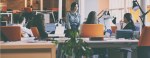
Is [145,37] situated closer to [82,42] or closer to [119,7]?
[82,42]

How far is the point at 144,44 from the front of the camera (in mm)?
4062

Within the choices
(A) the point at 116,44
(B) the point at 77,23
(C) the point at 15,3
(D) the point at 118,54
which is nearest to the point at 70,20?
→ (B) the point at 77,23

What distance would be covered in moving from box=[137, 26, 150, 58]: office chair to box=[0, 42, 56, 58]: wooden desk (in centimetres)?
166

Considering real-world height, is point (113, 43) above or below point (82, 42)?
below

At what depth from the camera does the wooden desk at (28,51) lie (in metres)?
2.60

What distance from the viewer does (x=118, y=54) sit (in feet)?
19.8

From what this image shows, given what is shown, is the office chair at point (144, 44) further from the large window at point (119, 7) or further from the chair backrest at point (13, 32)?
the large window at point (119, 7)

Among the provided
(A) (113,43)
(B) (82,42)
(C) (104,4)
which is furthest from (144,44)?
(C) (104,4)

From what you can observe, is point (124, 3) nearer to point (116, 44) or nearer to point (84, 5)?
point (84, 5)

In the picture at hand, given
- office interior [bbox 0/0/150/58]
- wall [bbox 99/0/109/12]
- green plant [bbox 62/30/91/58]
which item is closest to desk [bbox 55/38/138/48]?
office interior [bbox 0/0/150/58]

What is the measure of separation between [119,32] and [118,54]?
34.6 inches

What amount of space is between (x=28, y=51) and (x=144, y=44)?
186 centimetres

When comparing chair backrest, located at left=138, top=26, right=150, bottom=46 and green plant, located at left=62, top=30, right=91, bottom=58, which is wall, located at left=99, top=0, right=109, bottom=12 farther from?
green plant, located at left=62, top=30, right=91, bottom=58

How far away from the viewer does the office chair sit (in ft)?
13.0
